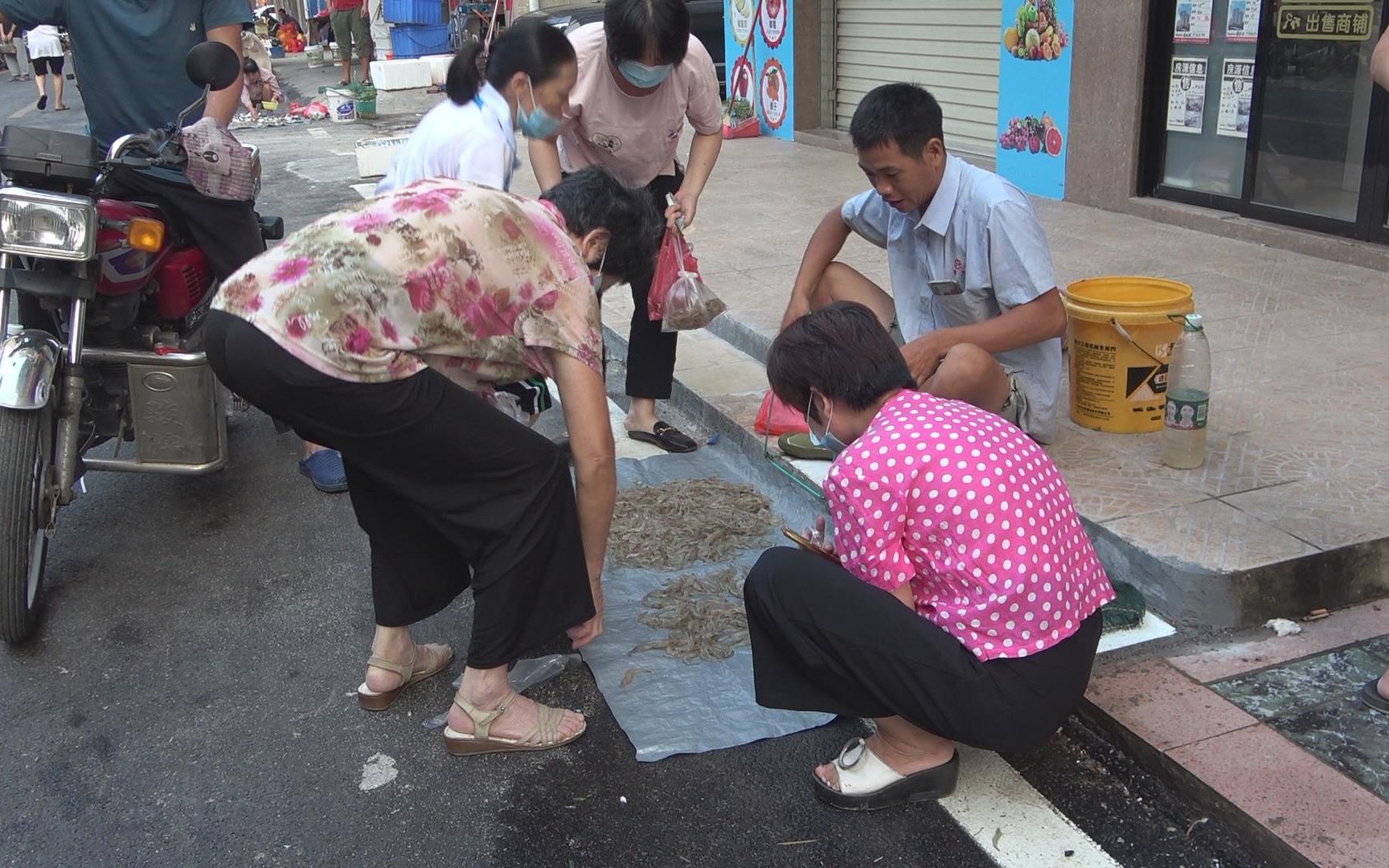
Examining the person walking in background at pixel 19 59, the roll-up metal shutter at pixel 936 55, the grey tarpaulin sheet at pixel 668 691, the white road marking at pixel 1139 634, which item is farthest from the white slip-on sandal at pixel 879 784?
the person walking in background at pixel 19 59

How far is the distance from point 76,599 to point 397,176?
1.54m

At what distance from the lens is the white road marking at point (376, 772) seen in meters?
2.62

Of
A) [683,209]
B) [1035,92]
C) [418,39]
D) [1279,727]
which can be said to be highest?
[418,39]

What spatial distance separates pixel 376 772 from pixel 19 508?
125 cm

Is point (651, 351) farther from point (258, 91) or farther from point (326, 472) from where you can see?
point (258, 91)

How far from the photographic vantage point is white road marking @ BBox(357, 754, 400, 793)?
2617mm

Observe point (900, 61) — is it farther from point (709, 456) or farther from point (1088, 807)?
point (1088, 807)

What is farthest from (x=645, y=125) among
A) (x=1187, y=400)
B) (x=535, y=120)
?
(x=1187, y=400)

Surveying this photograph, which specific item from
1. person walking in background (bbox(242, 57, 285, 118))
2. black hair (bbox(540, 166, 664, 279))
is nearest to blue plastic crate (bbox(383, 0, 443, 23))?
person walking in background (bbox(242, 57, 285, 118))

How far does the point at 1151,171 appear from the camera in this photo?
704cm

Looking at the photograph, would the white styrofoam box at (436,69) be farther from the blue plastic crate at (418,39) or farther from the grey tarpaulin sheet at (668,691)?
the grey tarpaulin sheet at (668,691)

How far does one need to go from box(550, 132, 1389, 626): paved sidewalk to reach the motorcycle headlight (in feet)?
7.29

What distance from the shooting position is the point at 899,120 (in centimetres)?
324

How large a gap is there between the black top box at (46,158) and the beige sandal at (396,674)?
167 centimetres
